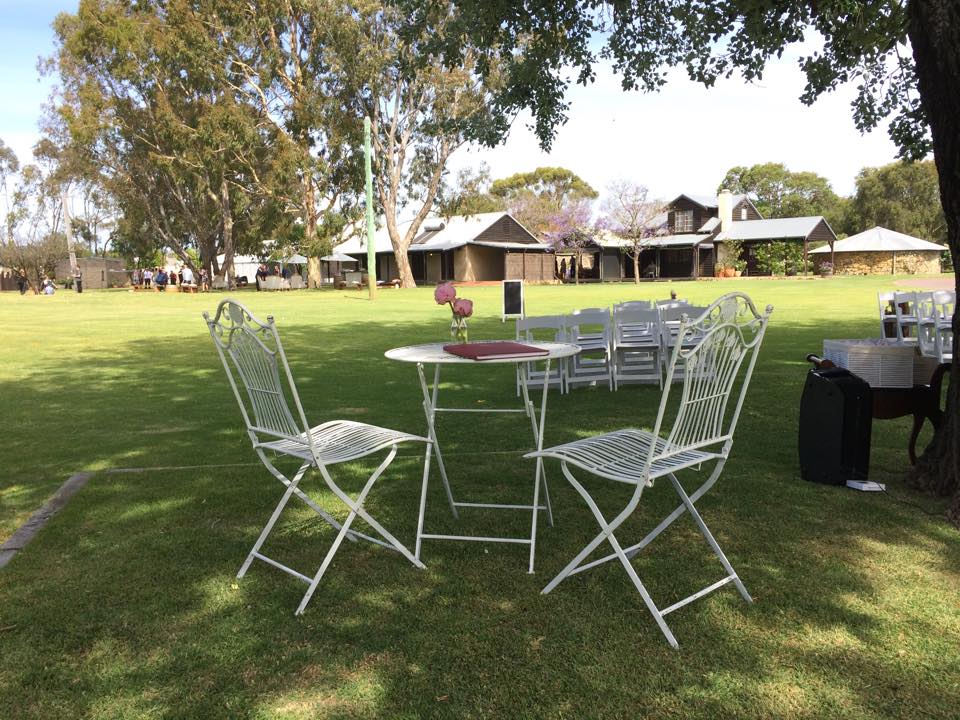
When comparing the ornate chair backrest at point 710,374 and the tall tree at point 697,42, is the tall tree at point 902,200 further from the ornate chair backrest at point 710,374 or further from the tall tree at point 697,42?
the ornate chair backrest at point 710,374

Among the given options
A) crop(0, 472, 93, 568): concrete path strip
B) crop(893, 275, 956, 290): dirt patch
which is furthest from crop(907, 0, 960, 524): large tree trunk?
crop(893, 275, 956, 290): dirt patch

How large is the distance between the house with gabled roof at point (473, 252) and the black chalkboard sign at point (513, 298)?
110 ft

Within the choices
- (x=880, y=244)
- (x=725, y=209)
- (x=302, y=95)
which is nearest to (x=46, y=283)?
(x=302, y=95)

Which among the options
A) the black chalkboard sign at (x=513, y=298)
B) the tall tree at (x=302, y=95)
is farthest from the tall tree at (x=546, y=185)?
the black chalkboard sign at (x=513, y=298)

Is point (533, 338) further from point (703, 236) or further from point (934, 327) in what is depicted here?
point (703, 236)

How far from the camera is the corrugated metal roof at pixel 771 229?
5016cm

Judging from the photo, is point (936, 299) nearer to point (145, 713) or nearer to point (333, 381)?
point (333, 381)

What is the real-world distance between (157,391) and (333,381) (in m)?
2.03

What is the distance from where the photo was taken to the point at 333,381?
32.1ft

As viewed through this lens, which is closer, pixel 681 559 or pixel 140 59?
pixel 681 559

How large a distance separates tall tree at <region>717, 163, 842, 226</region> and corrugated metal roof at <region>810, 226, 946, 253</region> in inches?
1039

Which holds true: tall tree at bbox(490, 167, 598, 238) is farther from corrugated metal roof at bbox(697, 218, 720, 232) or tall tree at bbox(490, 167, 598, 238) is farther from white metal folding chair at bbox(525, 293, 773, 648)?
white metal folding chair at bbox(525, 293, 773, 648)

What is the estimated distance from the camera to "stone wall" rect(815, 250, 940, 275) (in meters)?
50.2

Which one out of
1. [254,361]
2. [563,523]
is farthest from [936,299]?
[254,361]
